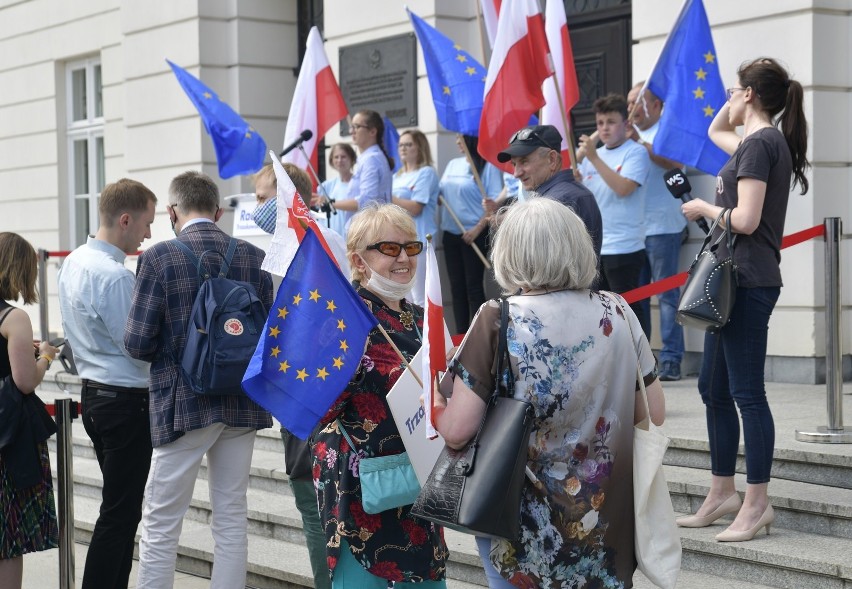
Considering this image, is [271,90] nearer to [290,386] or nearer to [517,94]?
[517,94]

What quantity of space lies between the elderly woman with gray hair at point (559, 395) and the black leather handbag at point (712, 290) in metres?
1.73

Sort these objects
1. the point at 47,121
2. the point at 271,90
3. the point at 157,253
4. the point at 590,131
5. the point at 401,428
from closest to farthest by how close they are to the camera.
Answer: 1. the point at 401,428
2. the point at 157,253
3. the point at 590,131
4. the point at 271,90
5. the point at 47,121

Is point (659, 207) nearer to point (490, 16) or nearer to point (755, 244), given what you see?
point (490, 16)

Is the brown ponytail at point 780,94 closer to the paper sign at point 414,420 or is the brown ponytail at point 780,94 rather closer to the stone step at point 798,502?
the stone step at point 798,502

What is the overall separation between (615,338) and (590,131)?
23.2 ft

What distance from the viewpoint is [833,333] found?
240 inches

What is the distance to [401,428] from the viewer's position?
3.76m

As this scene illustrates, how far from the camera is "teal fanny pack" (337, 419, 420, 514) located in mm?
3789

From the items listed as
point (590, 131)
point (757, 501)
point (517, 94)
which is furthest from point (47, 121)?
→ point (757, 501)

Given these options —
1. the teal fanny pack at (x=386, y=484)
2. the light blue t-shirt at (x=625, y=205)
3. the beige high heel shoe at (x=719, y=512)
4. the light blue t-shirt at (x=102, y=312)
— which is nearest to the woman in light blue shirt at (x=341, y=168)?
the light blue t-shirt at (x=625, y=205)

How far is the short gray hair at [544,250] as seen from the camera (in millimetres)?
3293

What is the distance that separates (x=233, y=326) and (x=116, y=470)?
964mm

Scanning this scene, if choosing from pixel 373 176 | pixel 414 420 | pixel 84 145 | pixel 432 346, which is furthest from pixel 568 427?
pixel 84 145

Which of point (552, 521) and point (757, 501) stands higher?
point (552, 521)
